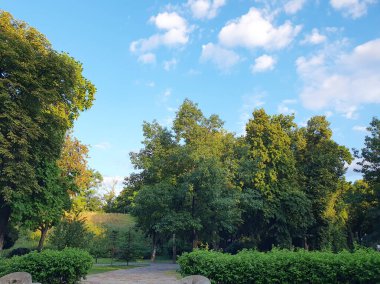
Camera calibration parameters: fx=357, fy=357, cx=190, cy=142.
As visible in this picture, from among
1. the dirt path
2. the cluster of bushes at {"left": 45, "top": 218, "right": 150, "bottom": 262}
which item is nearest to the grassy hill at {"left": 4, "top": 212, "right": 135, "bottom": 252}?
the cluster of bushes at {"left": 45, "top": 218, "right": 150, "bottom": 262}

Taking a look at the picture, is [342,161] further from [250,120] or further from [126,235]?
[126,235]

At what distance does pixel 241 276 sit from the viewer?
13.2 m

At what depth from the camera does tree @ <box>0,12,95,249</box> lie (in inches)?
817

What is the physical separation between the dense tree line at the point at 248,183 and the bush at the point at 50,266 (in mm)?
12142

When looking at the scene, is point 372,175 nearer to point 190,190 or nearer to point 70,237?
point 190,190

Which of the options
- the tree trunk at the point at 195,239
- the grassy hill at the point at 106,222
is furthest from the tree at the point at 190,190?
the grassy hill at the point at 106,222

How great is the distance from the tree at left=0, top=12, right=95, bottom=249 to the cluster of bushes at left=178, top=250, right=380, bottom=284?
40.8 ft

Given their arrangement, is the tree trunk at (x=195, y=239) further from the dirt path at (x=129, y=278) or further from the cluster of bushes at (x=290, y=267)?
the cluster of bushes at (x=290, y=267)

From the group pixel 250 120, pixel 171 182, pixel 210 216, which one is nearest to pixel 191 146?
pixel 171 182

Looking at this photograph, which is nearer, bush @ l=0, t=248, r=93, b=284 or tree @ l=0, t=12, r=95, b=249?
bush @ l=0, t=248, r=93, b=284

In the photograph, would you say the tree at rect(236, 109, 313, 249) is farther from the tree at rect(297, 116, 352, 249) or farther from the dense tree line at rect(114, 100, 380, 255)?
the tree at rect(297, 116, 352, 249)

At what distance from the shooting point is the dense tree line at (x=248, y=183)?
28359 mm

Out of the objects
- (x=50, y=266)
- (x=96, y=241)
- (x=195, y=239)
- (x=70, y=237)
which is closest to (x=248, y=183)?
(x=195, y=239)

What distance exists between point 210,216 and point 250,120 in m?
14.5
